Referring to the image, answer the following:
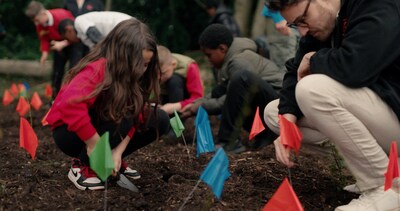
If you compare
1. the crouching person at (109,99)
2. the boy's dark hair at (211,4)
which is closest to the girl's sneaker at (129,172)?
the crouching person at (109,99)

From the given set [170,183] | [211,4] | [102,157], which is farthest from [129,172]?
[211,4]

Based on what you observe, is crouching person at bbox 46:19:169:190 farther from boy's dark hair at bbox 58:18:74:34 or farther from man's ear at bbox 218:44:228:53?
boy's dark hair at bbox 58:18:74:34

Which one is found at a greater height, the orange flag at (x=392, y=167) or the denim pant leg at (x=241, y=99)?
the orange flag at (x=392, y=167)

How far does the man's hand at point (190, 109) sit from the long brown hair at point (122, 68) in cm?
158

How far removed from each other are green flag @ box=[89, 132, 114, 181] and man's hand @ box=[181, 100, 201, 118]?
2037 millimetres

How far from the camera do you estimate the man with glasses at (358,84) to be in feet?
7.46

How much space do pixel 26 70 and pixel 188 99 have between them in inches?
188

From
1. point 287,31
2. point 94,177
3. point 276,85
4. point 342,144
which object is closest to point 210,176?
point 342,144

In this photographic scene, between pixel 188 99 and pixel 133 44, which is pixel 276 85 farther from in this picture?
pixel 133 44

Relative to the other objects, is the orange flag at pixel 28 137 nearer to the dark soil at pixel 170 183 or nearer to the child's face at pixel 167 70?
the dark soil at pixel 170 183

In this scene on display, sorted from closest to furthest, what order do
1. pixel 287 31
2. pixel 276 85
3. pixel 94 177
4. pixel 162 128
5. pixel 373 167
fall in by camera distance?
1. pixel 373 167
2. pixel 94 177
3. pixel 162 128
4. pixel 276 85
5. pixel 287 31

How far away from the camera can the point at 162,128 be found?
2.93 metres

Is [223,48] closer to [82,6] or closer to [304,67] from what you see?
[304,67]

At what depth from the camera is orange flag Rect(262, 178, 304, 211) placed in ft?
6.87
